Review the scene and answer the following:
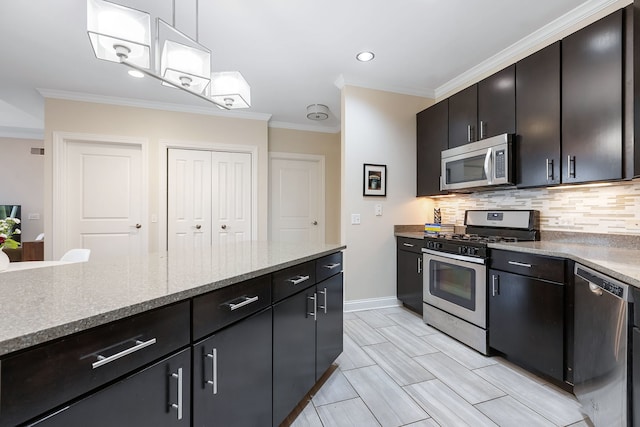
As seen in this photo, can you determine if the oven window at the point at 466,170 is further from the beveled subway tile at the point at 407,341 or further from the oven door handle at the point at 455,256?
the beveled subway tile at the point at 407,341

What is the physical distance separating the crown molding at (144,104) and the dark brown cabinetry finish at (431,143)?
2243 millimetres

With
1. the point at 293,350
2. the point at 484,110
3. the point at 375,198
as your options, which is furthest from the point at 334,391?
the point at 484,110

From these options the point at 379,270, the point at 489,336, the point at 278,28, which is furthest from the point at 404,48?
the point at 489,336

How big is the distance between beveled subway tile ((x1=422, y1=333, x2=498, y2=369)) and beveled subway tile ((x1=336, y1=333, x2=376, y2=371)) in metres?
0.62

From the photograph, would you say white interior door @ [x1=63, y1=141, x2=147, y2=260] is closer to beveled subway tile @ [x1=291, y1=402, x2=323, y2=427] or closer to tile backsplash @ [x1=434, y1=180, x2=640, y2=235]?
beveled subway tile @ [x1=291, y1=402, x2=323, y2=427]

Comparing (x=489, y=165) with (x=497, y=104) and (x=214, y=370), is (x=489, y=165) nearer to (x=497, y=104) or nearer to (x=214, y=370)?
(x=497, y=104)

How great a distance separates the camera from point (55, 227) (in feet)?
11.4

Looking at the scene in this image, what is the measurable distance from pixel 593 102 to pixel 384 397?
88.6 inches

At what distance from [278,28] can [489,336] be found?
289 centimetres

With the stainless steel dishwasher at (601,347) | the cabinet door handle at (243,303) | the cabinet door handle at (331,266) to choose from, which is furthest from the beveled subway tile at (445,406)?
the cabinet door handle at (243,303)

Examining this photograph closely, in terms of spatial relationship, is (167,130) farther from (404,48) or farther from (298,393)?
(298,393)

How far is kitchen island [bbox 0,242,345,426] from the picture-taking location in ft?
1.96

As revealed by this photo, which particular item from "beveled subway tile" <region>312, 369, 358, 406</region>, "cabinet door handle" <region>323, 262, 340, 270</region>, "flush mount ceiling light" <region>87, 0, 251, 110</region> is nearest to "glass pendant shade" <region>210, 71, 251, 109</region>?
"flush mount ceiling light" <region>87, 0, 251, 110</region>

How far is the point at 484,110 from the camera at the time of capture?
102 inches
